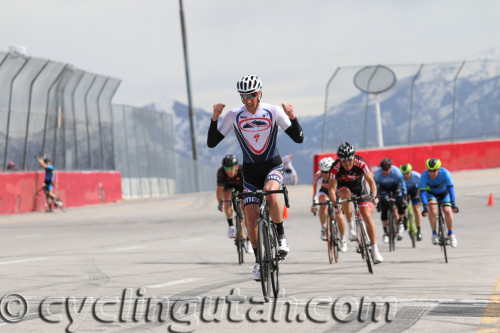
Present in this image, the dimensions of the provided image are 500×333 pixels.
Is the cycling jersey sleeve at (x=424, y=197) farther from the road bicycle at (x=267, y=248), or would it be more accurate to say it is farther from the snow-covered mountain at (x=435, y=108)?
the snow-covered mountain at (x=435, y=108)

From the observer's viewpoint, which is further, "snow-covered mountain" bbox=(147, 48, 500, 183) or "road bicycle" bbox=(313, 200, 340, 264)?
"snow-covered mountain" bbox=(147, 48, 500, 183)

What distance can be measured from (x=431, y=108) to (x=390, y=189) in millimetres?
16536

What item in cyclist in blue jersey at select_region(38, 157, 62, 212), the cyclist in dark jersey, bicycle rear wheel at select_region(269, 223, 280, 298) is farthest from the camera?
cyclist in blue jersey at select_region(38, 157, 62, 212)

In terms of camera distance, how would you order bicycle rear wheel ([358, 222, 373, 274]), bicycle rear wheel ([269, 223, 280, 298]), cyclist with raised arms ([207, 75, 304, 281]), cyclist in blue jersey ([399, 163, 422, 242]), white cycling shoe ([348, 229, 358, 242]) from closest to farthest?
bicycle rear wheel ([269, 223, 280, 298])
cyclist with raised arms ([207, 75, 304, 281])
bicycle rear wheel ([358, 222, 373, 274])
white cycling shoe ([348, 229, 358, 242])
cyclist in blue jersey ([399, 163, 422, 242])

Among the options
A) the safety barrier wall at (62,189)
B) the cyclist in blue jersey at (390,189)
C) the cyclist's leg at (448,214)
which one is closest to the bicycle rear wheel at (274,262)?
the cyclist's leg at (448,214)

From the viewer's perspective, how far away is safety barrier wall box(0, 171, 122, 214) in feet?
98.0

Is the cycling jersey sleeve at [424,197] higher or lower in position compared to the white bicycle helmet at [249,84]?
lower

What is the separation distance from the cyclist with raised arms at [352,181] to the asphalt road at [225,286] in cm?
61

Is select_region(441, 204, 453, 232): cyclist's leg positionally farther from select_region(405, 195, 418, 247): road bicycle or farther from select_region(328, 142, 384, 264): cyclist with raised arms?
select_region(405, 195, 418, 247): road bicycle

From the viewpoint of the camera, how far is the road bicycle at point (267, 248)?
8.39 meters

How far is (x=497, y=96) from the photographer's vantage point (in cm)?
3419

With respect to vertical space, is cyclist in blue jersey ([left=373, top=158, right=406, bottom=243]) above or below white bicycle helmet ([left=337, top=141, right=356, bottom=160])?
below

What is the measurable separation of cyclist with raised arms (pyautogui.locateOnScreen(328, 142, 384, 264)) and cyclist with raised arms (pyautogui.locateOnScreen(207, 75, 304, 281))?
3270 mm

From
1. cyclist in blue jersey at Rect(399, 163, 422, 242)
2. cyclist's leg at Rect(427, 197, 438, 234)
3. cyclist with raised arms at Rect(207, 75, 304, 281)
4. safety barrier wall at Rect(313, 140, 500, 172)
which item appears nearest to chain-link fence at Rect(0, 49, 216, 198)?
safety barrier wall at Rect(313, 140, 500, 172)
